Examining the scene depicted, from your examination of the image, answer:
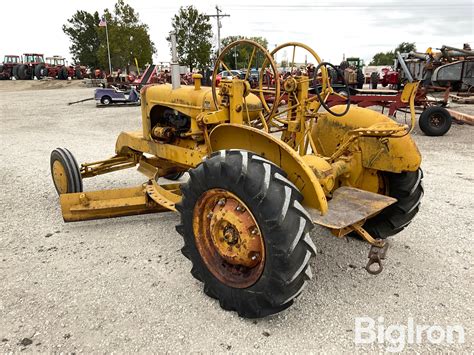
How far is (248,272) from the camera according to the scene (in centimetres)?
266

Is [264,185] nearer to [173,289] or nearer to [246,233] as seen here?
[246,233]

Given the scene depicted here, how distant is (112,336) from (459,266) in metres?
2.88

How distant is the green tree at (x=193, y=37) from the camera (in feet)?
112

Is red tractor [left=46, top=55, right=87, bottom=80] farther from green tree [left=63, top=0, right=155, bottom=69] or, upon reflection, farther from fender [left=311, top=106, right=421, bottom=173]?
fender [left=311, top=106, right=421, bottom=173]

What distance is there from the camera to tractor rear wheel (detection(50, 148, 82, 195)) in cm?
464

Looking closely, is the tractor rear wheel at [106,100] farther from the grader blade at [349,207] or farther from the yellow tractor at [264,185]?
the grader blade at [349,207]

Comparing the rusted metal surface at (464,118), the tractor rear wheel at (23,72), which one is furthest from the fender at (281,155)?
the tractor rear wheel at (23,72)

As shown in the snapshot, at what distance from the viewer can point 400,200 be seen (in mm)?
3328

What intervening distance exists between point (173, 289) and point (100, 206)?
1525 mm

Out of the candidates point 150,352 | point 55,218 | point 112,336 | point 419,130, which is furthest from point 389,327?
point 419,130

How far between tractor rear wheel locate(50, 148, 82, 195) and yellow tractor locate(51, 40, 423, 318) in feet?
0.05

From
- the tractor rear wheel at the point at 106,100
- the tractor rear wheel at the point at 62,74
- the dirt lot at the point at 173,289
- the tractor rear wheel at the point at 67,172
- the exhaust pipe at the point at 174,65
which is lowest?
the dirt lot at the point at 173,289

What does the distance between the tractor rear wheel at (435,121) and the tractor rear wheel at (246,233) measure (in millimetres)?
8400

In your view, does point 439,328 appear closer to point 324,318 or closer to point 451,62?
point 324,318
